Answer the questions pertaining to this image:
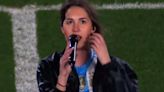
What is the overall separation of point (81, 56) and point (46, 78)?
228 mm

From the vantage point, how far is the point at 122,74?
3555mm

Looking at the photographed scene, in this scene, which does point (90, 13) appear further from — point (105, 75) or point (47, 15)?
point (47, 15)

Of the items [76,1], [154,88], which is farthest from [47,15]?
[76,1]

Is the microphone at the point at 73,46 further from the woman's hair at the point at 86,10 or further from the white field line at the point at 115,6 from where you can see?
the white field line at the point at 115,6

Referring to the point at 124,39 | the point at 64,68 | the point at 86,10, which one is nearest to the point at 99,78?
the point at 64,68

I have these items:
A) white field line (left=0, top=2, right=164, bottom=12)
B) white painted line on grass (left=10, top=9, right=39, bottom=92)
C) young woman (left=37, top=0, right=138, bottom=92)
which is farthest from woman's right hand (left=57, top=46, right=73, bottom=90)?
white field line (left=0, top=2, right=164, bottom=12)

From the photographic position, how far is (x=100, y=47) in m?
3.46

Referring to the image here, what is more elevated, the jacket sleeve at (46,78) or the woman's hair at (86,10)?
the woman's hair at (86,10)

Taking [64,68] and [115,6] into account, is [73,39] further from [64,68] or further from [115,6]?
[115,6]

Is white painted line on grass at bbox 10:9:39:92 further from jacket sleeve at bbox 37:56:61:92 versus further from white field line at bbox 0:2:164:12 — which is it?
jacket sleeve at bbox 37:56:61:92

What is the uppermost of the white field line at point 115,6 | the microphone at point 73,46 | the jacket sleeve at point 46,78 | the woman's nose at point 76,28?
the woman's nose at point 76,28

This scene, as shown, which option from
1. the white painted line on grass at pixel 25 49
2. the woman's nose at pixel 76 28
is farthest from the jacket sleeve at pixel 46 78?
the white painted line on grass at pixel 25 49

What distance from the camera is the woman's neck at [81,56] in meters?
3.54

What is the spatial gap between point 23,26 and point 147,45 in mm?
1170
